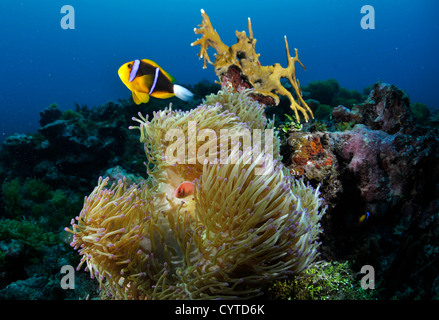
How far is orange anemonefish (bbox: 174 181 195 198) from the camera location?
7.47 feet

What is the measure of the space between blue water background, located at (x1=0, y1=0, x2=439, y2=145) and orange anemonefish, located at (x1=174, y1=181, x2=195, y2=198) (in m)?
95.6

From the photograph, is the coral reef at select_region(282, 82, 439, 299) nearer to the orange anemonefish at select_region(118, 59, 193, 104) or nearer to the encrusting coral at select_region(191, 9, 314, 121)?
the encrusting coral at select_region(191, 9, 314, 121)

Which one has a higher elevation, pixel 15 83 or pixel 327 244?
pixel 15 83

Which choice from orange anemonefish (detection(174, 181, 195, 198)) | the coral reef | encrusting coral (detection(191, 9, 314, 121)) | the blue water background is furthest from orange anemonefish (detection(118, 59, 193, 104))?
the blue water background

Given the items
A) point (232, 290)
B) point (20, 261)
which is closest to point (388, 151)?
point (232, 290)

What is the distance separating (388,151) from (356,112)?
120cm

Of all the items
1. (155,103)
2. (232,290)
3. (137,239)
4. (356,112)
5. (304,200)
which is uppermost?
(155,103)

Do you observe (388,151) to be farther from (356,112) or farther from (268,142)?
(268,142)

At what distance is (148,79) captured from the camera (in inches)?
122

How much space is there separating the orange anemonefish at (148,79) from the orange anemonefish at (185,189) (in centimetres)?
127

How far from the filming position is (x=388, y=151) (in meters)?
3.87

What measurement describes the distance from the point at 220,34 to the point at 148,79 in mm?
119183

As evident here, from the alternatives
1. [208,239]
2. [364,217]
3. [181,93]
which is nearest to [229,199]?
[208,239]

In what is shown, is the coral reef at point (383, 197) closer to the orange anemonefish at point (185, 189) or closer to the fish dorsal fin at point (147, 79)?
the orange anemonefish at point (185, 189)
